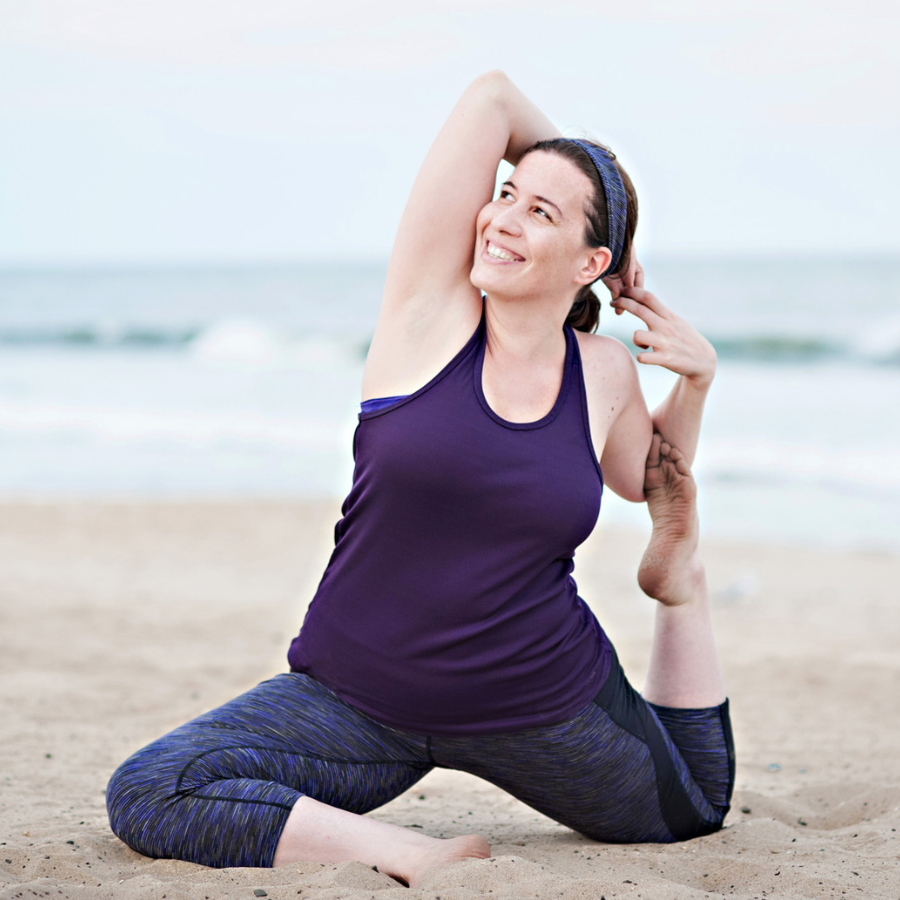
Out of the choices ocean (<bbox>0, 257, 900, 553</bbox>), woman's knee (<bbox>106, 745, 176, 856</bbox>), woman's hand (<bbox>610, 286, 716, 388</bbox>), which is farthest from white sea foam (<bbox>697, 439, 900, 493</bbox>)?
woman's knee (<bbox>106, 745, 176, 856</bbox>)

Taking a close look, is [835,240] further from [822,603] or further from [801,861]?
[801,861]

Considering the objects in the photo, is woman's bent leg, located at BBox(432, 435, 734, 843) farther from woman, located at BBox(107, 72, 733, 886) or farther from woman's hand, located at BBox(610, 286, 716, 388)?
woman's hand, located at BBox(610, 286, 716, 388)

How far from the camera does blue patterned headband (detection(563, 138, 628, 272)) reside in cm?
247

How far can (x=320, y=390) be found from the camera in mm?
16922

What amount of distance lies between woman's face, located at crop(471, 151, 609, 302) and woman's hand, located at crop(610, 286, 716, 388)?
26 centimetres

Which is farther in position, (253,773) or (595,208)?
(595,208)

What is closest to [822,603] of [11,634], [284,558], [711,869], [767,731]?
[767,731]

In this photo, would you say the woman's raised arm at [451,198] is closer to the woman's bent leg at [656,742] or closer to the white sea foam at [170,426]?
the woman's bent leg at [656,742]

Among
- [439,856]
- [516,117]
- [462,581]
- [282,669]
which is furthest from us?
[282,669]

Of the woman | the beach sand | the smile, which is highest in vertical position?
the smile

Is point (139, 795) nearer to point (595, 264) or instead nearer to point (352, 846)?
point (352, 846)

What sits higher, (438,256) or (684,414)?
(438,256)

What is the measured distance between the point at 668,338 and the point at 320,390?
1452 centimetres

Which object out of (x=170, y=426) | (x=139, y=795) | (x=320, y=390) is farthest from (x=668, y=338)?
(x=320, y=390)
